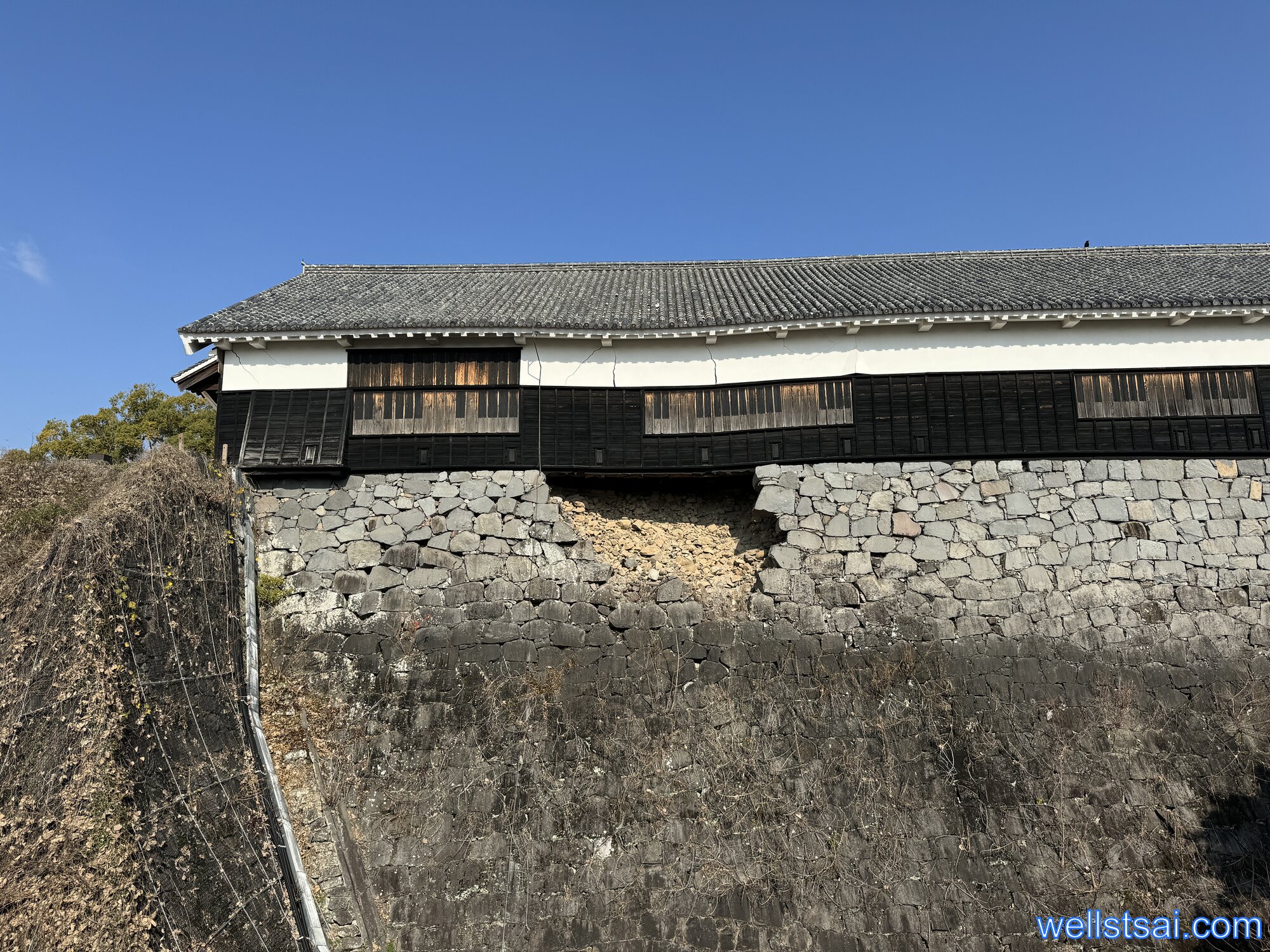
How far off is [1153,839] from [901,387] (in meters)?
6.73

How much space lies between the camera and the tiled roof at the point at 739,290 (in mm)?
11789

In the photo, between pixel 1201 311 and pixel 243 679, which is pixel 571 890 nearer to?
pixel 243 679

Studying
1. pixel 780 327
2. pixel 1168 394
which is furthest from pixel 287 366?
pixel 1168 394

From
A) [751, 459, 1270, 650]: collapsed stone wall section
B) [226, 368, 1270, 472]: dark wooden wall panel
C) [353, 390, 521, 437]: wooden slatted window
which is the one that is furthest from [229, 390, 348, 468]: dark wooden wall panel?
[751, 459, 1270, 650]: collapsed stone wall section

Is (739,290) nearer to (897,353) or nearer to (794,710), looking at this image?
(897,353)

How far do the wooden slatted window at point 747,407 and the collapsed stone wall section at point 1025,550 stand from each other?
0.80 metres

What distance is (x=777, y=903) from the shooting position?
851cm

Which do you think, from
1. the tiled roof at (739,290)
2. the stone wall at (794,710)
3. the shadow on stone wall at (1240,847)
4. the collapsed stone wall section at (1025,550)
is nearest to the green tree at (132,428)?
the tiled roof at (739,290)

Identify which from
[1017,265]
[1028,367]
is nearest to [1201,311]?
[1028,367]

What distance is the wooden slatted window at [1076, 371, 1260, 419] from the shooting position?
11.8m

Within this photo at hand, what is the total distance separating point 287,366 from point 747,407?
7.35 metres

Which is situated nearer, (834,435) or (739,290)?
(834,435)

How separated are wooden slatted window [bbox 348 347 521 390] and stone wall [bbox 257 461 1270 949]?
152 centimetres

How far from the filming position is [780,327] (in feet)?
38.9
